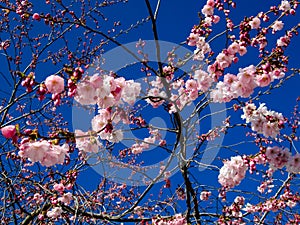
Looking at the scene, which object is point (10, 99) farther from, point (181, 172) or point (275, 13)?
point (275, 13)

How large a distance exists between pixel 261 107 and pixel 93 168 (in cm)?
280

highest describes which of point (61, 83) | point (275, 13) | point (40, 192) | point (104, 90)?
point (275, 13)

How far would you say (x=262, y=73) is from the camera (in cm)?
251

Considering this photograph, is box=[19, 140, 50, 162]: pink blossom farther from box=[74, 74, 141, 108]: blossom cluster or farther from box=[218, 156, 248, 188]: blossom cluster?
box=[218, 156, 248, 188]: blossom cluster

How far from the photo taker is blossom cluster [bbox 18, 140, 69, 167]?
6.57 ft

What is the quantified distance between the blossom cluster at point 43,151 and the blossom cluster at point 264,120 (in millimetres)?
1503

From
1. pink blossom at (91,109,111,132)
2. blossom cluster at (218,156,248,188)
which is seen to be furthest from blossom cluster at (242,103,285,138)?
pink blossom at (91,109,111,132)

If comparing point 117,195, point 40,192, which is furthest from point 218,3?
point 117,195

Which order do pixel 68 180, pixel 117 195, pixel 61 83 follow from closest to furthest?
1. pixel 61 83
2. pixel 68 180
3. pixel 117 195

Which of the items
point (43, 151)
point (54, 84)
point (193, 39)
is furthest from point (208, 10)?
point (43, 151)

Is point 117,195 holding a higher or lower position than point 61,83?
higher

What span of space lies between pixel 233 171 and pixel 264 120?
1.76ft

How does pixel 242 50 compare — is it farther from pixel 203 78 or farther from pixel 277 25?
pixel 277 25

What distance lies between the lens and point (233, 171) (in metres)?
2.85
